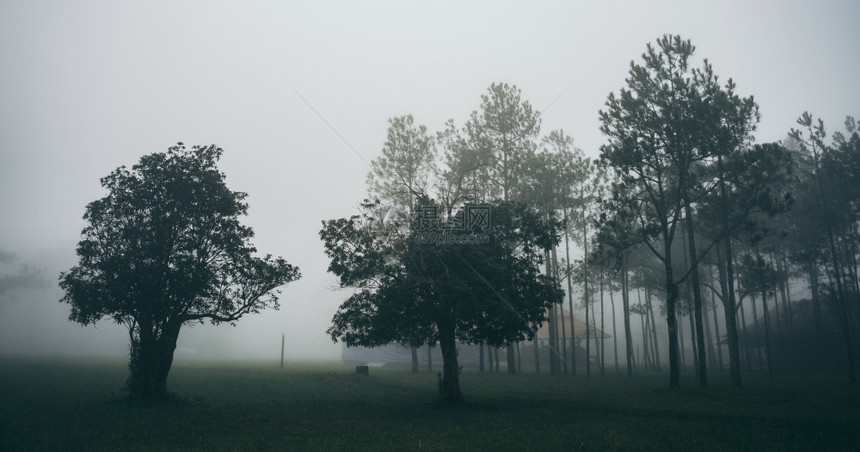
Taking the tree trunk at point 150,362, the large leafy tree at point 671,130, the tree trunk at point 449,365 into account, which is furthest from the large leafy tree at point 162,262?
the large leafy tree at point 671,130

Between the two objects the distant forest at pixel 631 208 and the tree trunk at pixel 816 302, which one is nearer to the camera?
the distant forest at pixel 631 208

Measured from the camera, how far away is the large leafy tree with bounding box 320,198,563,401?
21156mm

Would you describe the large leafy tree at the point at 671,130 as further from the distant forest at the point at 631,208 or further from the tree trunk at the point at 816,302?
the tree trunk at the point at 816,302

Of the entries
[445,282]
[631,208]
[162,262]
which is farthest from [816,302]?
[162,262]

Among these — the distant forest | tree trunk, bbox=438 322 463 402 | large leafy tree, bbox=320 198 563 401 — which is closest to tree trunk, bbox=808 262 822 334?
the distant forest

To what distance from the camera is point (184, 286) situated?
22297mm

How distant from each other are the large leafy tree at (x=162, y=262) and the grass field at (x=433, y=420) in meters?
3.50

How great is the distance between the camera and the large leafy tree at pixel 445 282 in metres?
21.2

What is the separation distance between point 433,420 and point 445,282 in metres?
5.65

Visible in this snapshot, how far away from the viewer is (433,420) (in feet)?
57.3

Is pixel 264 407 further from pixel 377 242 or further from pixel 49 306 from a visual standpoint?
pixel 49 306

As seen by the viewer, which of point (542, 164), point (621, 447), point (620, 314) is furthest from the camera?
point (620, 314)

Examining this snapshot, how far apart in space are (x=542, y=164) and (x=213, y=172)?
2530 cm

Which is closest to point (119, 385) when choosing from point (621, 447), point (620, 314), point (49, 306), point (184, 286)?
point (184, 286)
